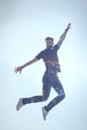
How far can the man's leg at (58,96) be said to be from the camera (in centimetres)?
199

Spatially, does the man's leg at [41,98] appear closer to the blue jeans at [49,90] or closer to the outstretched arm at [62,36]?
the blue jeans at [49,90]

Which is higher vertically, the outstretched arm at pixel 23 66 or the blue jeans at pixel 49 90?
the outstretched arm at pixel 23 66

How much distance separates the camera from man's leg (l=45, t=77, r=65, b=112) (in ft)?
6.53

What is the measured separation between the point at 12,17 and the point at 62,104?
814 mm

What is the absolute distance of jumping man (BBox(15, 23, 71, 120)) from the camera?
2.00m

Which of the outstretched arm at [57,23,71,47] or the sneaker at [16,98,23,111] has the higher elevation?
the outstretched arm at [57,23,71,47]

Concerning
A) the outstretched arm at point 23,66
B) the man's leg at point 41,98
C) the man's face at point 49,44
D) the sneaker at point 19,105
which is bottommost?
the sneaker at point 19,105

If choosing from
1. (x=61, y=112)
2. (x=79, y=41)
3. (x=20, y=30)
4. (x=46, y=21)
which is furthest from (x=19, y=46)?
(x=61, y=112)

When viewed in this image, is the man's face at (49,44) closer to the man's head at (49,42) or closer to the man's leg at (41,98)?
the man's head at (49,42)

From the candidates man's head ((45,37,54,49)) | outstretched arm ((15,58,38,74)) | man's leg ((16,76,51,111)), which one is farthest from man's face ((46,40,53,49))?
man's leg ((16,76,51,111))

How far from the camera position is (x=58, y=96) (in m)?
2.00

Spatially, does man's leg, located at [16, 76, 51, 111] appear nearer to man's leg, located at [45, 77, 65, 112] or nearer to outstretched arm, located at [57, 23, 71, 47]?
man's leg, located at [45, 77, 65, 112]

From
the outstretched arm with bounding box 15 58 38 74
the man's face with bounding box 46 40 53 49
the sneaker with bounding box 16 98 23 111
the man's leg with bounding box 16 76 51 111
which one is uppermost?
the man's face with bounding box 46 40 53 49

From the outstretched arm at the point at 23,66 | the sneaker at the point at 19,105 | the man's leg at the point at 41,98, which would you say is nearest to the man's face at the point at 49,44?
the outstretched arm at the point at 23,66
